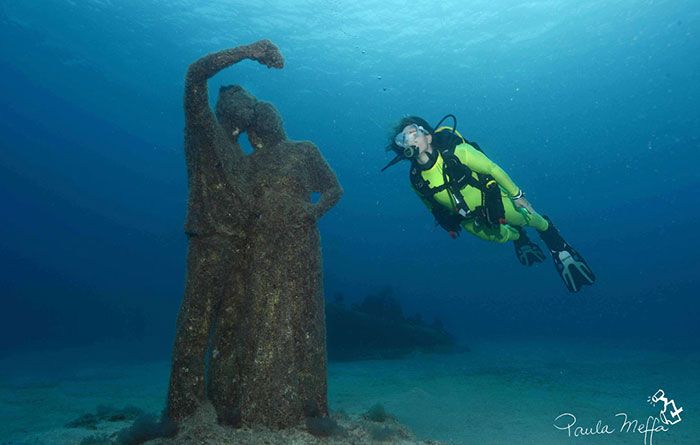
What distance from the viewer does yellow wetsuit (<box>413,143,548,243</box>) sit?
757cm

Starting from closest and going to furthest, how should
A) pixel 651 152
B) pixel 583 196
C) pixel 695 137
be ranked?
pixel 695 137
pixel 651 152
pixel 583 196

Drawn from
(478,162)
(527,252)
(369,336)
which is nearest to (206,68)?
(478,162)

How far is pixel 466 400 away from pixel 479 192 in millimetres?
4697

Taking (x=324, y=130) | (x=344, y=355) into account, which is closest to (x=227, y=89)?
(x=344, y=355)

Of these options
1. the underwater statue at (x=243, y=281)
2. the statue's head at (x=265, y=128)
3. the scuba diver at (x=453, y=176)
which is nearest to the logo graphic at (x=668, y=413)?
the scuba diver at (x=453, y=176)

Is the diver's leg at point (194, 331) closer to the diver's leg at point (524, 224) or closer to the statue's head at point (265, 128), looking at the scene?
the statue's head at point (265, 128)

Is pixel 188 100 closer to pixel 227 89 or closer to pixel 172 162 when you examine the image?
pixel 227 89

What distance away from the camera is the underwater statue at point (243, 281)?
500cm

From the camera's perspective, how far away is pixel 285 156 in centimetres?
600

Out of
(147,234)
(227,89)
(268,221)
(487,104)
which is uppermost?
(487,104)

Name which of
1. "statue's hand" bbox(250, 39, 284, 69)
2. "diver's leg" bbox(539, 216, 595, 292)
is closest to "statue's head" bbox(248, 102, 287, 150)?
"statue's hand" bbox(250, 39, 284, 69)

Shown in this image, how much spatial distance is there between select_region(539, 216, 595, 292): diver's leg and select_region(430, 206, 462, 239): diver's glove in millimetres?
2291

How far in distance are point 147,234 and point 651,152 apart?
10040 cm

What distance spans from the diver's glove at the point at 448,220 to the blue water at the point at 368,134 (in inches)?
716
